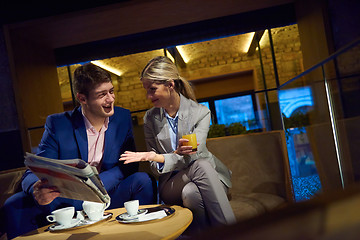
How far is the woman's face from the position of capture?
77.5 inches

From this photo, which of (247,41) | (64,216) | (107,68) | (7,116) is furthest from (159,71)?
(247,41)

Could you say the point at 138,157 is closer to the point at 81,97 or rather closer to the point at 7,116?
the point at 81,97

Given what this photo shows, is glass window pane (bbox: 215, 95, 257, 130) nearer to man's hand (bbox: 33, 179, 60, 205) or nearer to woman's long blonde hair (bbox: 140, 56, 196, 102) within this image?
woman's long blonde hair (bbox: 140, 56, 196, 102)

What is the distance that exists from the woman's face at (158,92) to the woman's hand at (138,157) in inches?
16.4

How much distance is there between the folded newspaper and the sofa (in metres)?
1.05

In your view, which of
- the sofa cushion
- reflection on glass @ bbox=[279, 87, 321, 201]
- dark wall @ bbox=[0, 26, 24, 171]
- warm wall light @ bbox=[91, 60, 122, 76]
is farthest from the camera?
warm wall light @ bbox=[91, 60, 122, 76]

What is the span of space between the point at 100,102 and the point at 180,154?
0.60m

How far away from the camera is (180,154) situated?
70.4 inches

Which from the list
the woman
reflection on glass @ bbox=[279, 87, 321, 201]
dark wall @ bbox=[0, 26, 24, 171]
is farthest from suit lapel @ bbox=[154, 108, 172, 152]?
dark wall @ bbox=[0, 26, 24, 171]

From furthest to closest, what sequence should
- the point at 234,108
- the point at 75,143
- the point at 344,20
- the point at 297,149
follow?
1. the point at 234,108
2. the point at 344,20
3. the point at 297,149
4. the point at 75,143

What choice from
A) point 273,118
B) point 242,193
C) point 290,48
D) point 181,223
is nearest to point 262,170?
point 242,193

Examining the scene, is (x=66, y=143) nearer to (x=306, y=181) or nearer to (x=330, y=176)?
(x=306, y=181)

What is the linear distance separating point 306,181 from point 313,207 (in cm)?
266

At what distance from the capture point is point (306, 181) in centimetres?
256
